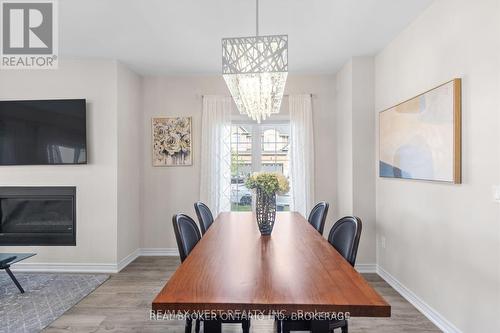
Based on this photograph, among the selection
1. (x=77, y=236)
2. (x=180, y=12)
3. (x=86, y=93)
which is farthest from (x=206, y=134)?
(x=77, y=236)

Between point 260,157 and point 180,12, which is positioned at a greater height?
point 180,12

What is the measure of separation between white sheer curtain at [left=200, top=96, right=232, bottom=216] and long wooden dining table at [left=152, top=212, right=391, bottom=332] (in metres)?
2.12

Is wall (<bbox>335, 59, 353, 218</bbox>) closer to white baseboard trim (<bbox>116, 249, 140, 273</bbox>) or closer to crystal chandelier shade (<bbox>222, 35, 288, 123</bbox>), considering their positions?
crystal chandelier shade (<bbox>222, 35, 288, 123</bbox>)

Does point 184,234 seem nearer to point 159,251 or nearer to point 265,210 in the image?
point 265,210

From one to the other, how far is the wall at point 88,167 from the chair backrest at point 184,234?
1.89 m

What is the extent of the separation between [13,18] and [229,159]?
276cm

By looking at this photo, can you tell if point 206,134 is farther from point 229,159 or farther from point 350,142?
point 350,142

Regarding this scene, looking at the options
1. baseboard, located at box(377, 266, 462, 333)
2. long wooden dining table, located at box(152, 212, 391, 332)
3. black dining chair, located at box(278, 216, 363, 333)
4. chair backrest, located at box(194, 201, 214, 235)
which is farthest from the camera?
chair backrest, located at box(194, 201, 214, 235)

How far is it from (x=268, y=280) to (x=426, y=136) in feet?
6.40

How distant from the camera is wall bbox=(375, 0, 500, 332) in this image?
1788 mm

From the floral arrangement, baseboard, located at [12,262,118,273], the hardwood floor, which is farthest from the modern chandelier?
baseboard, located at [12,262,118,273]

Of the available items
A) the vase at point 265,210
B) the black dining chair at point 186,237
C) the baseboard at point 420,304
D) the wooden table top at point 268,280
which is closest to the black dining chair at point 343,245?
the wooden table top at point 268,280

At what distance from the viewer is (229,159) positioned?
420cm

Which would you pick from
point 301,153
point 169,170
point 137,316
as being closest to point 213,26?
point 301,153
